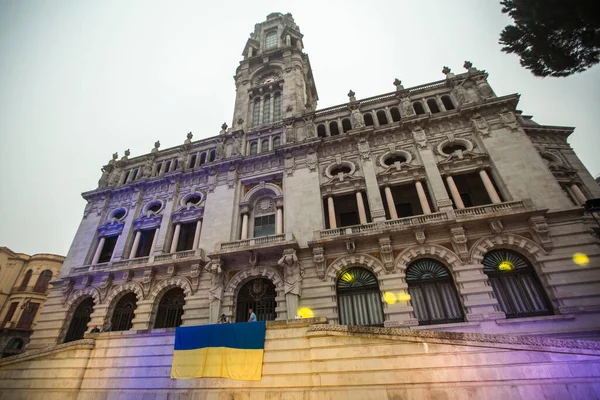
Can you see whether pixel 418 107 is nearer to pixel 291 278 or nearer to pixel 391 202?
pixel 391 202

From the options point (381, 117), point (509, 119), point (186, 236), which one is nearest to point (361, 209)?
point (381, 117)

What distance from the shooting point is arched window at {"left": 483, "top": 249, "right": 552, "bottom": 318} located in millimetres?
15242

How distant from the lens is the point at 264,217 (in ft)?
78.9

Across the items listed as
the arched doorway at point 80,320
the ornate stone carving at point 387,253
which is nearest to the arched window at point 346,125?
the ornate stone carving at point 387,253

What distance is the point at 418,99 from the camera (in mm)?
25453

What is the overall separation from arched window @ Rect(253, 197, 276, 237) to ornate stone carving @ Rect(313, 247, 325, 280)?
5.24 meters

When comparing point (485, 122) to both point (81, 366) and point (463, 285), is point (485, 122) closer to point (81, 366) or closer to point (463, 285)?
point (463, 285)

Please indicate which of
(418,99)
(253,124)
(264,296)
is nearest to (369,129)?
(418,99)

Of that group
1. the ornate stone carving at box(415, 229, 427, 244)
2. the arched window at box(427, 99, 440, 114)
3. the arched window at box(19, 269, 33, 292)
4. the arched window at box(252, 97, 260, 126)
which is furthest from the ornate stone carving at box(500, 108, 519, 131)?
the arched window at box(19, 269, 33, 292)

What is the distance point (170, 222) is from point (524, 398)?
2509 centimetres

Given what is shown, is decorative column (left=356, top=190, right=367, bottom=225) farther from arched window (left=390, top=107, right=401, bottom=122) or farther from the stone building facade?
arched window (left=390, top=107, right=401, bottom=122)

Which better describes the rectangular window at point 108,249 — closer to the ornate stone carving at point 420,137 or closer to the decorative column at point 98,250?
the decorative column at point 98,250

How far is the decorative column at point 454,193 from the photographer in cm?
1917

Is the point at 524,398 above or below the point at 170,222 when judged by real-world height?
below
